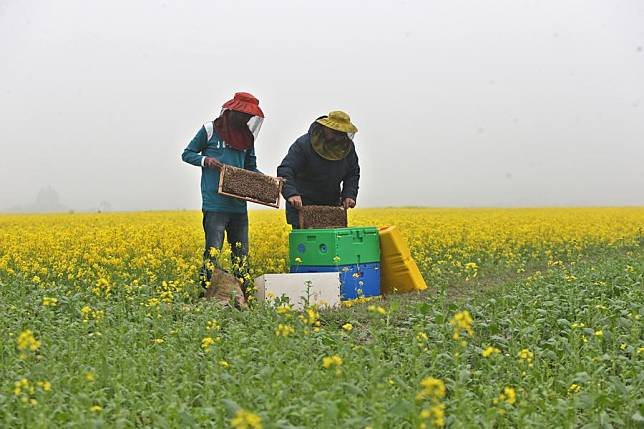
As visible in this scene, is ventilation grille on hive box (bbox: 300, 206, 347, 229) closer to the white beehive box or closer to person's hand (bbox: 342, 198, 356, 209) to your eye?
person's hand (bbox: 342, 198, 356, 209)

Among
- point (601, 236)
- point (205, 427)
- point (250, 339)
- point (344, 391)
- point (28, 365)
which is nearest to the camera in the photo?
point (205, 427)

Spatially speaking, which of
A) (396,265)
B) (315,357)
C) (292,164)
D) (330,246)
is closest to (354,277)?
(330,246)

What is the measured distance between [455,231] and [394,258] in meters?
7.34

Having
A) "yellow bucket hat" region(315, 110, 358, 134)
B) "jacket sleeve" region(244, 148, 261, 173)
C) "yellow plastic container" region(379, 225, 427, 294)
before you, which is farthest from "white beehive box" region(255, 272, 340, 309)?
"yellow bucket hat" region(315, 110, 358, 134)

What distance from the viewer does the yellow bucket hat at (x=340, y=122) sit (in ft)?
29.3

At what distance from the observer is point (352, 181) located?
10125mm

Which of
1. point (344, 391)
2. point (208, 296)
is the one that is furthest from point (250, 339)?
point (208, 296)

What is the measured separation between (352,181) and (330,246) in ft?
4.58

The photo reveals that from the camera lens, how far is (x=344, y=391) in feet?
14.8

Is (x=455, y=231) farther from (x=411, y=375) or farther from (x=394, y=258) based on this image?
(x=411, y=375)

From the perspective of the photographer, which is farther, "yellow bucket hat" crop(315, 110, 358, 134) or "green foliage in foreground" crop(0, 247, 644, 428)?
"yellow bucket hat" crop(315, 110, 358, 134)

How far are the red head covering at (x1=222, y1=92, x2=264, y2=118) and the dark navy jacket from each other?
1115mm

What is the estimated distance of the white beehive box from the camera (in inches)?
338

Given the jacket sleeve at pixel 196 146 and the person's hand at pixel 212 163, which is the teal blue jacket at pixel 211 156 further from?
the person's hand at pixel 212 163
